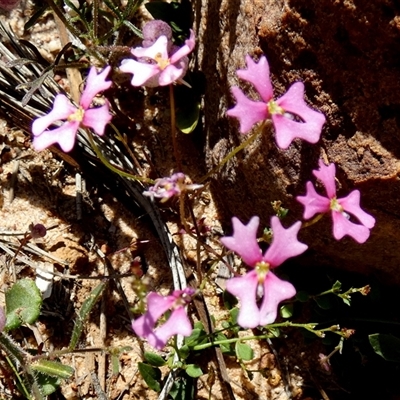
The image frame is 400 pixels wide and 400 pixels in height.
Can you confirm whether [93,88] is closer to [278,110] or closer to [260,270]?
[278,110]

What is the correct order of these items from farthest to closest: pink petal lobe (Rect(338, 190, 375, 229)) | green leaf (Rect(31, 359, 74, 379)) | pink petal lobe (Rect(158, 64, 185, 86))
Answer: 1. green leaf (Rect(31, 359, 74, 379))
2. pink petal lobe (Rect(158, 64, 185, 86))
3. pink petal lobe (Rect(338, 190, 375, 229))

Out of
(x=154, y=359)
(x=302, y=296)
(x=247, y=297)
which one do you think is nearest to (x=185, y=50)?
(x=247, y=297)

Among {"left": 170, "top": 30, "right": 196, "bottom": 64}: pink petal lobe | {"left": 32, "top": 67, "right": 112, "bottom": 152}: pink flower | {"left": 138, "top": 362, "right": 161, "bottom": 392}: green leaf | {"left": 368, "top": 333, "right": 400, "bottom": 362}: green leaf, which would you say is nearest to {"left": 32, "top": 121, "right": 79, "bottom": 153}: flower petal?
{"left": 32, "top": 67, "right": 112, "bottom": 152}: pink flower

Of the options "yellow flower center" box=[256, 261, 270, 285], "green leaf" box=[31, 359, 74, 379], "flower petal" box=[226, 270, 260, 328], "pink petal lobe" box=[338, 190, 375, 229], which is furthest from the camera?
"green leaf" box=[31, 359, 74, 379]

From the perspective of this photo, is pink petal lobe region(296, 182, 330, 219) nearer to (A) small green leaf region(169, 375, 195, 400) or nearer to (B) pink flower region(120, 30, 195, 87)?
(B) pink flower region(120, 30, 195, 87)

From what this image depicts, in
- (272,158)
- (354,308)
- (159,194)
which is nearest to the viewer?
(159,194)

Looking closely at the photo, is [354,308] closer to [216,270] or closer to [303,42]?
[216,270]

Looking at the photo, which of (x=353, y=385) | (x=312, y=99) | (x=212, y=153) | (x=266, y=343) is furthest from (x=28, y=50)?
(x=353, y=385)
